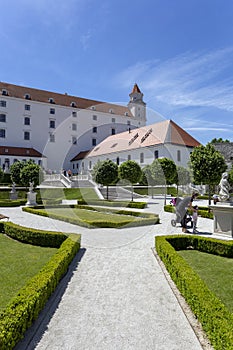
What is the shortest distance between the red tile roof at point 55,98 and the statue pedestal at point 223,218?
44927 millimetres

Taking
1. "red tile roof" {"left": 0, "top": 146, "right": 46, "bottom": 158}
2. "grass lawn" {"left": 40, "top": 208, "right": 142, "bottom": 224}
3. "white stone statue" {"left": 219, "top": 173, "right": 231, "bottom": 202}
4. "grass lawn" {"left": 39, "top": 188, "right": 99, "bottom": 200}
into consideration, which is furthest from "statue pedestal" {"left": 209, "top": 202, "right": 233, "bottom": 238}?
"red tile roof" {"left": 0, "top": 146, "right": 46, "bottom": 158}

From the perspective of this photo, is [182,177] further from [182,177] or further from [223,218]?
[223,218]

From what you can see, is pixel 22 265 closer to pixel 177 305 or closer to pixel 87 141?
pixel 177 305

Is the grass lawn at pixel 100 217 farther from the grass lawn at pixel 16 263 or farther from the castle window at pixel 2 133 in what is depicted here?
the castle window at pixel 2 133

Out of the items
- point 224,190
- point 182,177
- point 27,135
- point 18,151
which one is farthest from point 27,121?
point 224,190

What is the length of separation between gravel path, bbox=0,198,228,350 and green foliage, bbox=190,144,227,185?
1111 cm

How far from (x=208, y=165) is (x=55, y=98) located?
51.7m

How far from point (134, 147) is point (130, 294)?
35.7 meters

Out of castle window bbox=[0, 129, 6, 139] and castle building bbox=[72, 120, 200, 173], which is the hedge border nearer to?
castle building bbox=[72, 120, 200, 173]

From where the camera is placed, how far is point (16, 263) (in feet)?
22.8

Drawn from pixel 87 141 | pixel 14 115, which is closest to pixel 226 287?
pixel 87 141

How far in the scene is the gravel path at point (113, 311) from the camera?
3711 mm

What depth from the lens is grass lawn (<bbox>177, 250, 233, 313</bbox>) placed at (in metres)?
5.15

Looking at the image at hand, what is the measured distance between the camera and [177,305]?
4.90 metres
